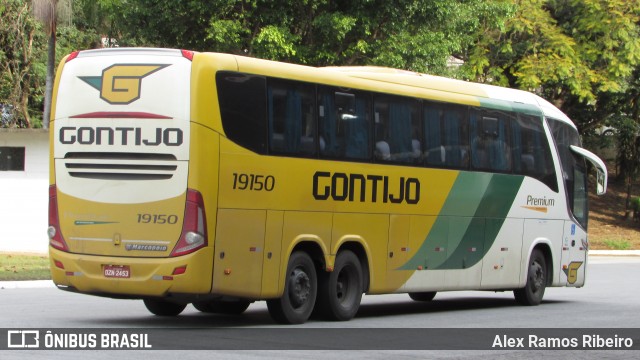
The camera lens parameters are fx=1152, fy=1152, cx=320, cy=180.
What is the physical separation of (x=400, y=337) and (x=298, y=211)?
230 centimetres

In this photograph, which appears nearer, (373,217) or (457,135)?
(373,217)

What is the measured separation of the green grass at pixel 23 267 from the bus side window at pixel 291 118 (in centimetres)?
895

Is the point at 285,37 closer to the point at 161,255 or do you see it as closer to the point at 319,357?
the point at 161,255

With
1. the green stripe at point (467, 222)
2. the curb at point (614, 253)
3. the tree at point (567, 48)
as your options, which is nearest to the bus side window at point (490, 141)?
the green stripe at point (467, 222)

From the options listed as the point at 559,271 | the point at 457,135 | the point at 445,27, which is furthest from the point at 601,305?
the point at 445,27

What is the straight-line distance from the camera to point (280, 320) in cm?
1511

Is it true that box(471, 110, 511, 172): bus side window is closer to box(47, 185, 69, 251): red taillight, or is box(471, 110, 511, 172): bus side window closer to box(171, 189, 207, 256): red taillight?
box(171, 189, 207, 256): red taillight

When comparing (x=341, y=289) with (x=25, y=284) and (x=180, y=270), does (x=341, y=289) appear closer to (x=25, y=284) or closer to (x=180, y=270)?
(x=180, y=270)

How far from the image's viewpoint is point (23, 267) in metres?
→ 25.1

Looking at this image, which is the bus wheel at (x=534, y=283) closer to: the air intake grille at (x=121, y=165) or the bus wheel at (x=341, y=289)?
the bus wheel at (x=341, y=289)

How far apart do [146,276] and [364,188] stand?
4.01 m

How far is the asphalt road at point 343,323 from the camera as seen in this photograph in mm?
12328

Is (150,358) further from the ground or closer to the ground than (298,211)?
closer to the ground

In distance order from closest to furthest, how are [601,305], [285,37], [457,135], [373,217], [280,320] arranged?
[280,320] < [373,217] < [457,135] < [601,305] < [285,37]
